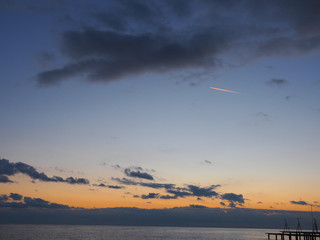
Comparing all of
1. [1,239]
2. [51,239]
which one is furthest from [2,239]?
[51,239]

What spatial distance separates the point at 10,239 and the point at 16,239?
8.74ft

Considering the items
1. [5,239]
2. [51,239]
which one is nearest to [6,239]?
[5,239]

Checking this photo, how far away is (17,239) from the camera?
154750mm

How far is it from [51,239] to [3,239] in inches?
870

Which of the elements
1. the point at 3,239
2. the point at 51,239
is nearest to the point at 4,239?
the point at 3,239

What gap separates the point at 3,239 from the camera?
154625mm

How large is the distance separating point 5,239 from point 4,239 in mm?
443

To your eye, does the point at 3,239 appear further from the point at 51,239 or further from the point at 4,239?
the point at 51,239

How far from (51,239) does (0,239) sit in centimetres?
2335

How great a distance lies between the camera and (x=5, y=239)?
508 ft

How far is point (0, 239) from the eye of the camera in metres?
154

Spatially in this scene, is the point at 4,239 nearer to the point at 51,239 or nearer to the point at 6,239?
the point at 6,239

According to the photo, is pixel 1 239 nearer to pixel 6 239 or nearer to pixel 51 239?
pixel 6 239

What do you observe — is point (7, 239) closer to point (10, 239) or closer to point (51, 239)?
point (10, 239)
